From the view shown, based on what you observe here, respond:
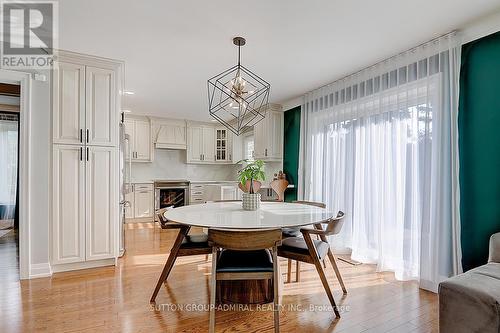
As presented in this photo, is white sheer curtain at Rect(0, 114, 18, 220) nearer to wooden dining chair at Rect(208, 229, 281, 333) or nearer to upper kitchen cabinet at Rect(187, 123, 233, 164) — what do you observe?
upper kitchen cabinet at Rect(187, 123, 233, 164)

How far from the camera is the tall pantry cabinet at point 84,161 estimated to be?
293cm

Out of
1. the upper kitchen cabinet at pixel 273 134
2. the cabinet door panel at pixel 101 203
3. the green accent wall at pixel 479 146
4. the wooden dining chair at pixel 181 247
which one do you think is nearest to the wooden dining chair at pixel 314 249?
the wooden dining chair at pixel 181 247

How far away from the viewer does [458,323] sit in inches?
63.9

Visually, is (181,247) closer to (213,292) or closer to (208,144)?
(213,292)

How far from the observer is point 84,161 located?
120 inches

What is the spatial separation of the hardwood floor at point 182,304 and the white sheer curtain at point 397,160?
424 millimetres

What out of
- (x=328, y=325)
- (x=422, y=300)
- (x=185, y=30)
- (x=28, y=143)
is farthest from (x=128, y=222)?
(x=422, y=300)

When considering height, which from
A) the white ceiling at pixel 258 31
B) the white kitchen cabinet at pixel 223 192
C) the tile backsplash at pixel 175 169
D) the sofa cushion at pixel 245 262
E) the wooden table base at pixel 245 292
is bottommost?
the wooden table base at pixel 245 292

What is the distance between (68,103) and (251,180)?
226cm

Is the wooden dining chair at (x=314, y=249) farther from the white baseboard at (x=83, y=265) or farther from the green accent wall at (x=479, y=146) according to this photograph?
the white baseboard at (x=83, y=265)

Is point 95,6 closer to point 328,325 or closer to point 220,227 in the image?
point 220,227

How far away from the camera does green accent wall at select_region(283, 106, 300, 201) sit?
15.9 feet

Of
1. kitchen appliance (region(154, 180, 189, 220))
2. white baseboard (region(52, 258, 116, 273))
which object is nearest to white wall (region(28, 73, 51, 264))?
white baseboard (region(52, 258, 116, 273))

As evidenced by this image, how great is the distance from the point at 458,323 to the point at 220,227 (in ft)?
5.17
